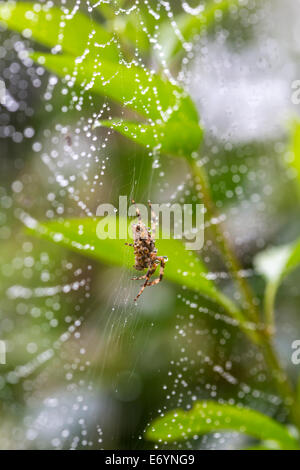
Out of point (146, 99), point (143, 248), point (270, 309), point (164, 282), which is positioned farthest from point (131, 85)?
point (164, 282)

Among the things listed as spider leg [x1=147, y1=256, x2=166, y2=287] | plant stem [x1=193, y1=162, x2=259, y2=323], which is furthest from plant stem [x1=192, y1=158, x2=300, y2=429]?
spider leg [x1=147, y1=256, x2=166, y2=287]

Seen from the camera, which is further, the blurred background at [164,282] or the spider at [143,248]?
the blurred background at [164,282]

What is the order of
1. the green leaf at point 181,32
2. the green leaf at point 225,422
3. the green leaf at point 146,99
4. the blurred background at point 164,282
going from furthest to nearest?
the blurred background at point 164,282 < the green leaf at point 181,32 < the green leaf at point 225,422 < the green leaf at point 146,99

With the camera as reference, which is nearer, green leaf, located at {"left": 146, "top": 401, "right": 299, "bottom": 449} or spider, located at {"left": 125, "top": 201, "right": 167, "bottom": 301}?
spider, located at {"left": 125, "top": 201, "right": 167, "bottom": 301}

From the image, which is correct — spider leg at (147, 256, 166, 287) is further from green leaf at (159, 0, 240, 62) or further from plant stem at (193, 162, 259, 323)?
green leaf at (159, 0, 240, 62)

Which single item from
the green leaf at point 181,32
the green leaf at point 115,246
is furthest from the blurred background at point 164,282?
the green leaf at point 115,246

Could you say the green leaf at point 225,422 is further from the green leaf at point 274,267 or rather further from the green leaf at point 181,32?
the green leaf at point 181,32
